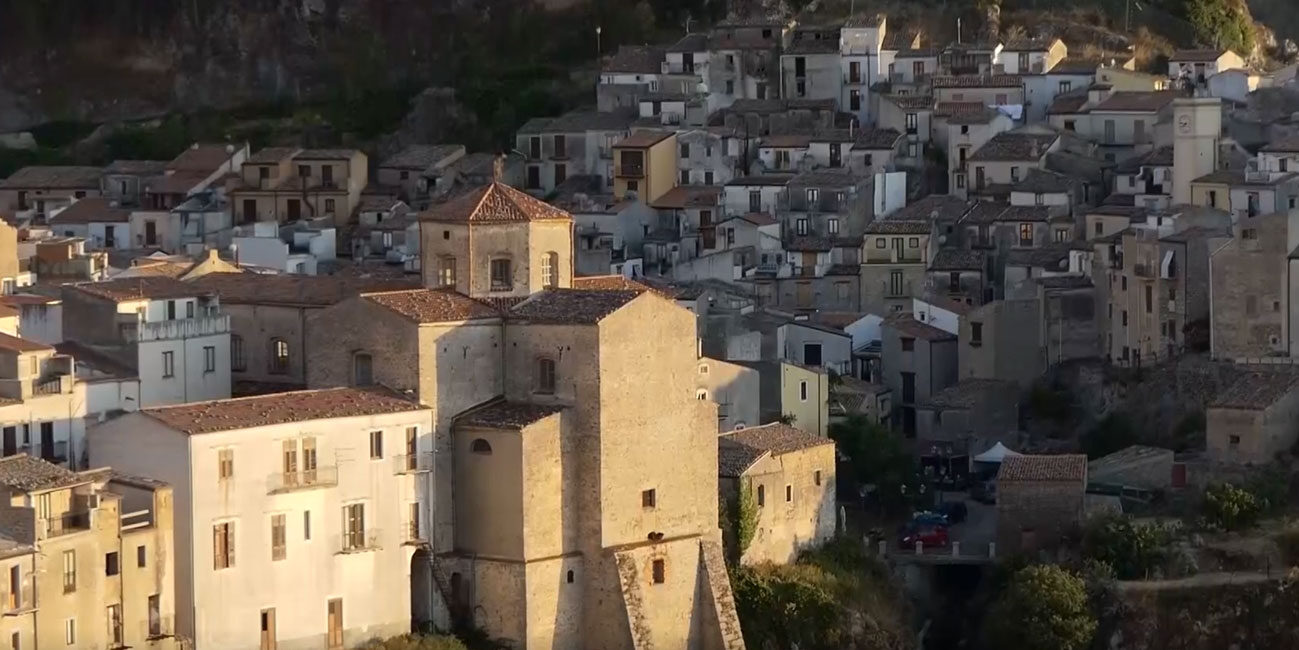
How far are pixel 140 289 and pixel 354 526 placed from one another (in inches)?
248

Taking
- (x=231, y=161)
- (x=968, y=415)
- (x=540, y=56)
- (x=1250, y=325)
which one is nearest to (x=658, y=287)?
(x=968, y=415)

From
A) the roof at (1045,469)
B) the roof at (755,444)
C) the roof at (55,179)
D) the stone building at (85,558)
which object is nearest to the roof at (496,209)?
the roof at (755,444)

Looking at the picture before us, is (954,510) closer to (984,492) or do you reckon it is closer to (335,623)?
(984,492)

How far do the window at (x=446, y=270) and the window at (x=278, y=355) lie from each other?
8.76 ft

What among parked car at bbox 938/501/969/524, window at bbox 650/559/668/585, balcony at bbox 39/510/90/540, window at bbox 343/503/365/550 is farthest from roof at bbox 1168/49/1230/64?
balcony at bbox 39/510/90/540

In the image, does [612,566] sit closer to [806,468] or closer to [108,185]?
[806,468]

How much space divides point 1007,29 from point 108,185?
18499 mm

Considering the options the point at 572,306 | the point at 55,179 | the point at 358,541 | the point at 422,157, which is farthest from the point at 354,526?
the point at 55,179

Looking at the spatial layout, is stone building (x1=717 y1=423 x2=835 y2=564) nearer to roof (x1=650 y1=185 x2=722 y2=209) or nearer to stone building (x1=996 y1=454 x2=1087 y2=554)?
stone building (x1=996 y1=454 x2=1087 y2=554)

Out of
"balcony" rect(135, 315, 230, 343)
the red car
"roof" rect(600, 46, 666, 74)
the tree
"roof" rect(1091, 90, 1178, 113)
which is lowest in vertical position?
the tree

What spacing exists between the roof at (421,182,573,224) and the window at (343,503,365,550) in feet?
16.2

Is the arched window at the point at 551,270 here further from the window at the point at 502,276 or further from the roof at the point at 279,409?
the roof at the point at 279,409

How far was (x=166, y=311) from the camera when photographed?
5559cm

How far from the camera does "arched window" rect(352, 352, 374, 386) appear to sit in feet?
176
